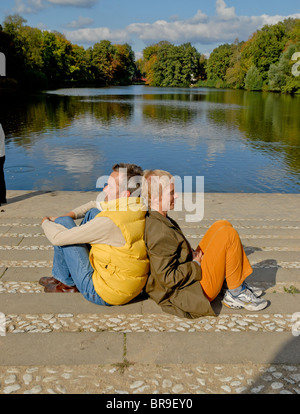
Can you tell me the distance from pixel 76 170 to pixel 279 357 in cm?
1263

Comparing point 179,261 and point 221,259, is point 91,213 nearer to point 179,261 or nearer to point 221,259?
point 179,261

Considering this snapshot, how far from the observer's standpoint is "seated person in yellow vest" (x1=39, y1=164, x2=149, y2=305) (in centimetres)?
321

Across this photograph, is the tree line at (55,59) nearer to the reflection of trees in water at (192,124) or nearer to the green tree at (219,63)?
the green tree at (219,63)

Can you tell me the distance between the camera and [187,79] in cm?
10919

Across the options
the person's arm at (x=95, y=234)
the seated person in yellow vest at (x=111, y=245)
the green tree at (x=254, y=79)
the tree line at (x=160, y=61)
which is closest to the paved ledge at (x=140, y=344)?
the seated person in yellow vest at (x=111, y=245)

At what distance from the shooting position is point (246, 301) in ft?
11.6

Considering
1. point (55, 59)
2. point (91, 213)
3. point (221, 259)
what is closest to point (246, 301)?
point (221, 259)

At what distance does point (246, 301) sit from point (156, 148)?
16.1m

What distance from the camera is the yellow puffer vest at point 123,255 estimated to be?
3.21 metres

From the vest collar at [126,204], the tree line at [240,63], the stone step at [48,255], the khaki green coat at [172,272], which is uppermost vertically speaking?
the tree line at [240,63]

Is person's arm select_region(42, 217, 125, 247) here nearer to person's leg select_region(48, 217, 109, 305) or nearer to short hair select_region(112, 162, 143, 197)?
person's leg select_region(48, 217, 109, 305)

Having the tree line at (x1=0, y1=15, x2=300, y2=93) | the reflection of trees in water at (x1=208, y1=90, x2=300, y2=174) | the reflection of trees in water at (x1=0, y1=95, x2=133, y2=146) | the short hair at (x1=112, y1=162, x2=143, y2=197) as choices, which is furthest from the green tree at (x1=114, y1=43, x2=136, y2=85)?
the short hair at (x1=112, y1=162, x2=143, y2=197)

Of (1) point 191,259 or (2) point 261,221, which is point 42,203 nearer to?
(2) point 261,221

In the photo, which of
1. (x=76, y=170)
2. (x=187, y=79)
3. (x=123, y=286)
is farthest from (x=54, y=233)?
(x=187, y=79)
